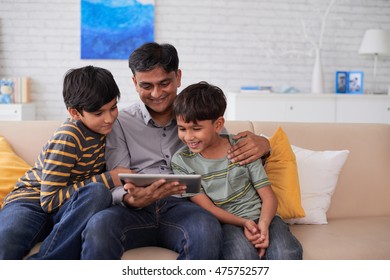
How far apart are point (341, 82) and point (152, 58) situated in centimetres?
354

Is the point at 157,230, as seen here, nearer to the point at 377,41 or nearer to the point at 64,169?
the point at 64,169

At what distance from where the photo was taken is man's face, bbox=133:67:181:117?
2.02m

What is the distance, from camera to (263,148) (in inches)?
77.9

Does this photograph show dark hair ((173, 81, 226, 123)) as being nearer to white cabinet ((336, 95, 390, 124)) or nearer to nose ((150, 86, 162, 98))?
nose ((150, 86, 162, 98))

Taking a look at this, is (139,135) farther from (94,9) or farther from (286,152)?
(94,9)

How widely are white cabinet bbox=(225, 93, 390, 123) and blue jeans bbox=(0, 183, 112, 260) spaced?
304 cm

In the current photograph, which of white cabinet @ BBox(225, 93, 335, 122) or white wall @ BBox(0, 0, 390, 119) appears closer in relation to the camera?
white cabinet @ BBox(225, 93, 335, 122)

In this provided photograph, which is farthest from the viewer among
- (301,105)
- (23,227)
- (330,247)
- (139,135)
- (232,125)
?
(301,105)

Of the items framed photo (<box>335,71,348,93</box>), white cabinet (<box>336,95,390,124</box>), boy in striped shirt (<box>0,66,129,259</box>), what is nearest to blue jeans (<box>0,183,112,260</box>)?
boy in striped shirt (<box>0,66,129,259</box>)

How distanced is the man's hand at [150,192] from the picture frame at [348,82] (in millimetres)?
3755

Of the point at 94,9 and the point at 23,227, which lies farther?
the point at 94,9
